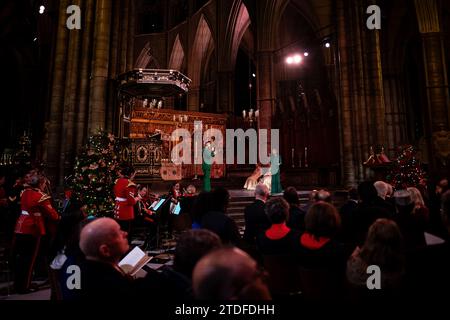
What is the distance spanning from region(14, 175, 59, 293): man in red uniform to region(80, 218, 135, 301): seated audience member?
273cm

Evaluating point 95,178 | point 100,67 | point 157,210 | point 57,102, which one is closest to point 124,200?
point 157,210

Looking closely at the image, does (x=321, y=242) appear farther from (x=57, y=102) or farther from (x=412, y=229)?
(x=57, y=102)

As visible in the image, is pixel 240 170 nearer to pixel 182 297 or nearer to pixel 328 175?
pixel 328 175

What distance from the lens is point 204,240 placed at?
1544mm

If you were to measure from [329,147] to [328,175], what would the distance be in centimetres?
169

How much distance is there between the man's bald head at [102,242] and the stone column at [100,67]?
313 inches

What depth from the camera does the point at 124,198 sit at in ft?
17.6

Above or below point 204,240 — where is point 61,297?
below

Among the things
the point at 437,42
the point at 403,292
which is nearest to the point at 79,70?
the point at 403,292

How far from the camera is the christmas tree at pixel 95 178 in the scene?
679cm

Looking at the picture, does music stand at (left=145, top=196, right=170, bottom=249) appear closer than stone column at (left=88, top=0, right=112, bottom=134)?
Yes

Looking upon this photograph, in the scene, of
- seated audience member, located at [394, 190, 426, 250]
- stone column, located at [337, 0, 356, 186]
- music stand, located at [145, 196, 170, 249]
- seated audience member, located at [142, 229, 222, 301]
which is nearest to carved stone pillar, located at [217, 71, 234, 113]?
stone column, located at [337, 0, 356, 186]

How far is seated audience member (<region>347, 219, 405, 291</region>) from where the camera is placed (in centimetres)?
173

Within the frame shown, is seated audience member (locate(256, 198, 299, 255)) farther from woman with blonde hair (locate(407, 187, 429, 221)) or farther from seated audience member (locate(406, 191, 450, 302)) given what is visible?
woman with blonde hair (locate(407, 187, 429, 221))
